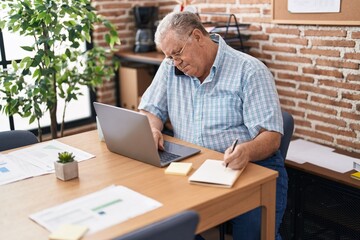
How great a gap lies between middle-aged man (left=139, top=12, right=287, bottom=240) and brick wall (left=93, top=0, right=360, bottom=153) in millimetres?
810

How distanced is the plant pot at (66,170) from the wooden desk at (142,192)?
24 millimetres

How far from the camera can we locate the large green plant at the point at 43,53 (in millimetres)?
2695

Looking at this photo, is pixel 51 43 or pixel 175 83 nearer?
pixel 175 83

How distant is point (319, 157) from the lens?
257 centimetres

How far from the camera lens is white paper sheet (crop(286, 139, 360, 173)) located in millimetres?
2436

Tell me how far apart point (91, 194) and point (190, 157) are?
1.56ft

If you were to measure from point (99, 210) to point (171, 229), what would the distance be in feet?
1.12

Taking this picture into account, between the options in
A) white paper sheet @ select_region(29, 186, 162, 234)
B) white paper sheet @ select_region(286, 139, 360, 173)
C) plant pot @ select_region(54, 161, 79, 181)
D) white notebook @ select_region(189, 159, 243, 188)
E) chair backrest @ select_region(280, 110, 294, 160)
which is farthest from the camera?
white paper sheet @ select_region(286, 139, 360, 173)

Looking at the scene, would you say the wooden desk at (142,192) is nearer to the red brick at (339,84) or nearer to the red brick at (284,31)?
the red brick at (339,84)

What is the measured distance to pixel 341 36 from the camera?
2.59m

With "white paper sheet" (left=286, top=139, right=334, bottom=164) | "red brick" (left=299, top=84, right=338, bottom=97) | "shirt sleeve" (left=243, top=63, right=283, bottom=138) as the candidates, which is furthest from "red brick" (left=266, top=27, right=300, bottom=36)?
"shirt sleeve" (left=243, top=63, right=283, bottom=138)

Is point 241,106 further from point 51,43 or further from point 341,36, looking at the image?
point 51,43

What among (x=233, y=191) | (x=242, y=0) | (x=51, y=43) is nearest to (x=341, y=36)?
(x=242, y=0)

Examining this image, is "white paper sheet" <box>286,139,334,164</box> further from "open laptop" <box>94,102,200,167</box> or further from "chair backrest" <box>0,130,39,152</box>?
"chair backrest" <box>0,130,39,152</box>
